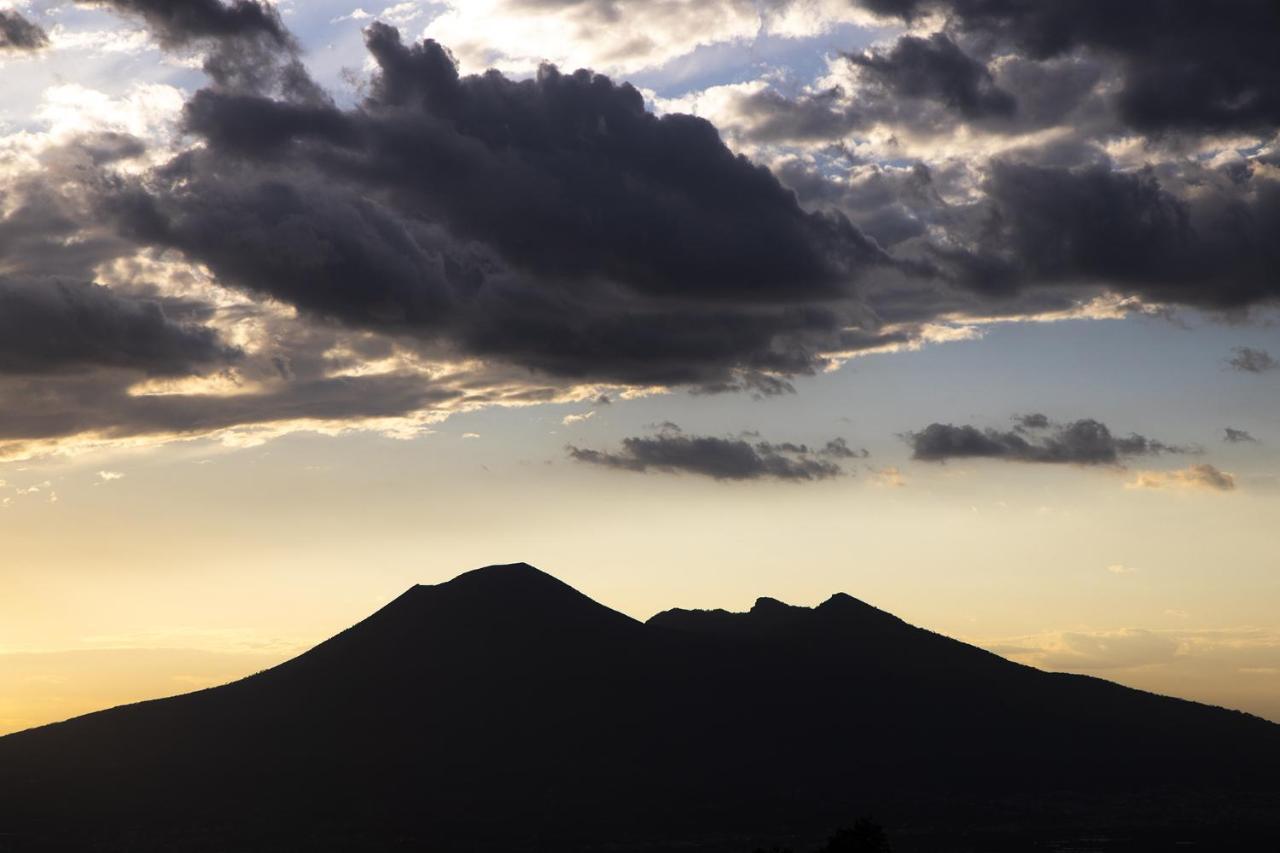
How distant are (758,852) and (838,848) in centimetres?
778

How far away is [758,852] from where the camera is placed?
124 meters

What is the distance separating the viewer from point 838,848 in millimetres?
119125
